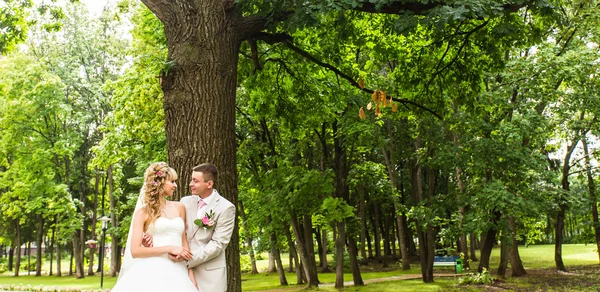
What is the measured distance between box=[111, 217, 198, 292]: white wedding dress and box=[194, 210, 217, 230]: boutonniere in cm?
16

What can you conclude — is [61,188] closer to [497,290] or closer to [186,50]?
[497,290]

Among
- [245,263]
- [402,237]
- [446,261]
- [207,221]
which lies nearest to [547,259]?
[402,237]

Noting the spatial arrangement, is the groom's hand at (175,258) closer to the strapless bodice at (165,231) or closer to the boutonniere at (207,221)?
the strapless bodice at (165,231)

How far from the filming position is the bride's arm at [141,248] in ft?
15.2

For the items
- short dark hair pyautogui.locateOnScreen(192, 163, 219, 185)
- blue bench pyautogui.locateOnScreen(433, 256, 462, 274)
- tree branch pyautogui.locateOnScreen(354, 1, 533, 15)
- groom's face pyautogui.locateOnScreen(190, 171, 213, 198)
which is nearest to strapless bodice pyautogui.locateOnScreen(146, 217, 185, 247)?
groom's face pyautogui.locateOnScreen(190, 171, 213, 198)

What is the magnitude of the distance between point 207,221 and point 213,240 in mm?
205

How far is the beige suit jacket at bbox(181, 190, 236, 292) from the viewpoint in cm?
483

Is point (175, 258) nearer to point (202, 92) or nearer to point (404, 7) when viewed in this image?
point (202, 92)

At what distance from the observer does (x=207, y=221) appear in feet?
15.6

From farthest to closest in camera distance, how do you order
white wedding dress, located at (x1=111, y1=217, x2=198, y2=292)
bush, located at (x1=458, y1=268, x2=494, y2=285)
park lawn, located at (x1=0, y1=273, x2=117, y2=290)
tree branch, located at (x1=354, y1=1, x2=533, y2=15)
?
1. park lawn, located at (x1=0, y1=273, x2=117, y2=290)
2. bush, located at (x1=458, y1=268, x2=494, y2=285)
3. tree branch, located at (x1=354, y1=1, x2=533, y2=15)
4. white wedding dress, located at (x1=111, y1=217, x2=198, y2=292)

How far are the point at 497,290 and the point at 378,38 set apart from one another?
38.8ft

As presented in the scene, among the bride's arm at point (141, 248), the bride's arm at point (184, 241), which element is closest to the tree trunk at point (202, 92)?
the bride's arm at point (184, 241)

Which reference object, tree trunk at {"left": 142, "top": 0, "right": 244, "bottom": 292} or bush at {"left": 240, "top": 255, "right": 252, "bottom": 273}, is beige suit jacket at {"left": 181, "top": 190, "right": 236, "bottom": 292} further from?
bush at {"left": 240, "top": 255, "right": 252, "bottom": 273}

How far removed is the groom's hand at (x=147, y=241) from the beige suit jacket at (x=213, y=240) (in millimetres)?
346
